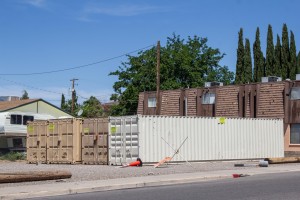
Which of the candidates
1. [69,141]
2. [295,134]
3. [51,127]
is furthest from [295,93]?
[51,127]

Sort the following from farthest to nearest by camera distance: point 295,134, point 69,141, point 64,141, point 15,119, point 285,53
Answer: point 285,53 → point 15,119 → point 295,134 → point 64,141 → point 69,141

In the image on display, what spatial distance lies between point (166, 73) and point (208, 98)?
1842cm

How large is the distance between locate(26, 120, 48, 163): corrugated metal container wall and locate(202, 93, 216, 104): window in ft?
59.8

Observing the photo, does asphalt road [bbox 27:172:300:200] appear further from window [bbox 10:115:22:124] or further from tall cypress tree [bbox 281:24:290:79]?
tall cypress tree [bbox 281:24:290:79]

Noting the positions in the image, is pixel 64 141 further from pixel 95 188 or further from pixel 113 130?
pixel 95 188

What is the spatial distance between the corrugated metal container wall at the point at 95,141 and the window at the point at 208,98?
62.1 ft

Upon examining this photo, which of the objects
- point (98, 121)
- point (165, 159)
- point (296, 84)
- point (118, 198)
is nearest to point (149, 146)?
point (165, 159)

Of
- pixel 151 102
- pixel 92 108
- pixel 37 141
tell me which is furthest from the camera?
pixel 92 108

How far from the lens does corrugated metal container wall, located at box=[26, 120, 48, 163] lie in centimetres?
3300

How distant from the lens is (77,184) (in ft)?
57.9

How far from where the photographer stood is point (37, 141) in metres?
33.6

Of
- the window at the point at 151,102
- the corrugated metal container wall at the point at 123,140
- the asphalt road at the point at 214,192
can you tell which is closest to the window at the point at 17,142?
the window at the point at 151,102

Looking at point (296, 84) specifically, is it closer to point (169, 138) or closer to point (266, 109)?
point (266, 109)

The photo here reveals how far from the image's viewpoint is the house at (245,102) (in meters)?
41.8
